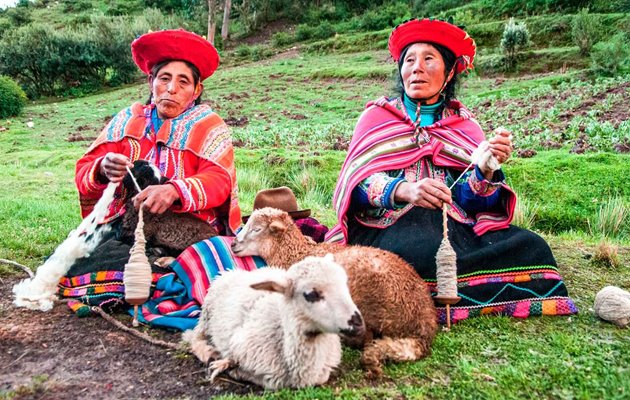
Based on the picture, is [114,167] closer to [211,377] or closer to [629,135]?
[211,377]

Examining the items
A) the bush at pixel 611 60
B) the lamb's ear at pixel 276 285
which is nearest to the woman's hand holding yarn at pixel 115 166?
the lamb's ear at pixel 276 285

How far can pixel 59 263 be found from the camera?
3664 millimetres

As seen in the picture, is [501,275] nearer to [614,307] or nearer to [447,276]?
[447,276]

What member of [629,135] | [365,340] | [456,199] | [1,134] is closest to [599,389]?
[365,340]

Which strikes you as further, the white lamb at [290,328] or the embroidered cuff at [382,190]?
the embroidered cuff at [382,190]

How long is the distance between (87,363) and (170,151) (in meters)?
1.70

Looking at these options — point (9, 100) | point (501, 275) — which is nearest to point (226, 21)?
point (9, 100)

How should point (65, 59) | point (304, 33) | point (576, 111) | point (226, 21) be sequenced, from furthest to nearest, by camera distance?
point (226, 21) → point (304, 33) → point (65, 59) → point (576, 111)

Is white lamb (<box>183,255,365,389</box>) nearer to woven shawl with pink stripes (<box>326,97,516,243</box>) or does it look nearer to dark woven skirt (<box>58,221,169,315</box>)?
dark woven skirt (<box>58,221,169,315</box>)

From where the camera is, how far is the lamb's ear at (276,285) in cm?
244

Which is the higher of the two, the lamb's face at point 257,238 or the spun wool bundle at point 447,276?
the lamb's face at point 257,238

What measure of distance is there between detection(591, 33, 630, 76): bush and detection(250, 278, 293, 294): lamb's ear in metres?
16.7

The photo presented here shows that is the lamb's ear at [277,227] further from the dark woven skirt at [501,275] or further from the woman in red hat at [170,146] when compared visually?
the dark woven skirt at [501,275]

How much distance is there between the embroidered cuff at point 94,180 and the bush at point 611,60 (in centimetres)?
1632
